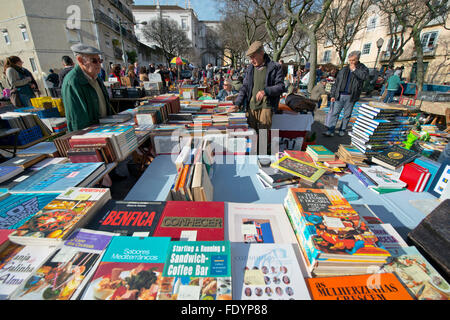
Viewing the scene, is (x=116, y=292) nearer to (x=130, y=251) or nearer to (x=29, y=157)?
(x=130, y=251)

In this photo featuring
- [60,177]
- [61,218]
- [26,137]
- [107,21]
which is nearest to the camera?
[61,218]

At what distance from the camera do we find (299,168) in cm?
206

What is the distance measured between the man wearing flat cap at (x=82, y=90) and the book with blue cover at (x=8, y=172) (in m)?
0.79

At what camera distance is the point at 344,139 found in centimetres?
561

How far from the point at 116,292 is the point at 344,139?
20.9ft

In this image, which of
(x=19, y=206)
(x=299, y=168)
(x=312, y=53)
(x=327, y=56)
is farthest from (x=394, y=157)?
(x=327, y=56)

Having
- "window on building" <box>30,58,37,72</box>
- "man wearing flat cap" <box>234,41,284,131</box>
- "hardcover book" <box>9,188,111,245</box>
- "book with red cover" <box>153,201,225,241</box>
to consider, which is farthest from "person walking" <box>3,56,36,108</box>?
"window on building" <box>30,58,37,72</box>

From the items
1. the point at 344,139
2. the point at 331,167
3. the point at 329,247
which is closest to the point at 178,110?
the point at 331,167

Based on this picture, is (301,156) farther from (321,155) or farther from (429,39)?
(429,39)

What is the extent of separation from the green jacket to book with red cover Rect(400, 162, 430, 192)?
3888mm

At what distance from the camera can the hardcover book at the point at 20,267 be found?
2.77ft

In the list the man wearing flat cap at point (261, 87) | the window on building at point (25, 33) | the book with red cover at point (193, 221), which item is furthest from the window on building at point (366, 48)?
the window on building at point (25, 33)

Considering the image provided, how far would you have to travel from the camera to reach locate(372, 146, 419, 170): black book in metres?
2.12

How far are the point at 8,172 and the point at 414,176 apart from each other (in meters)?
4.01
